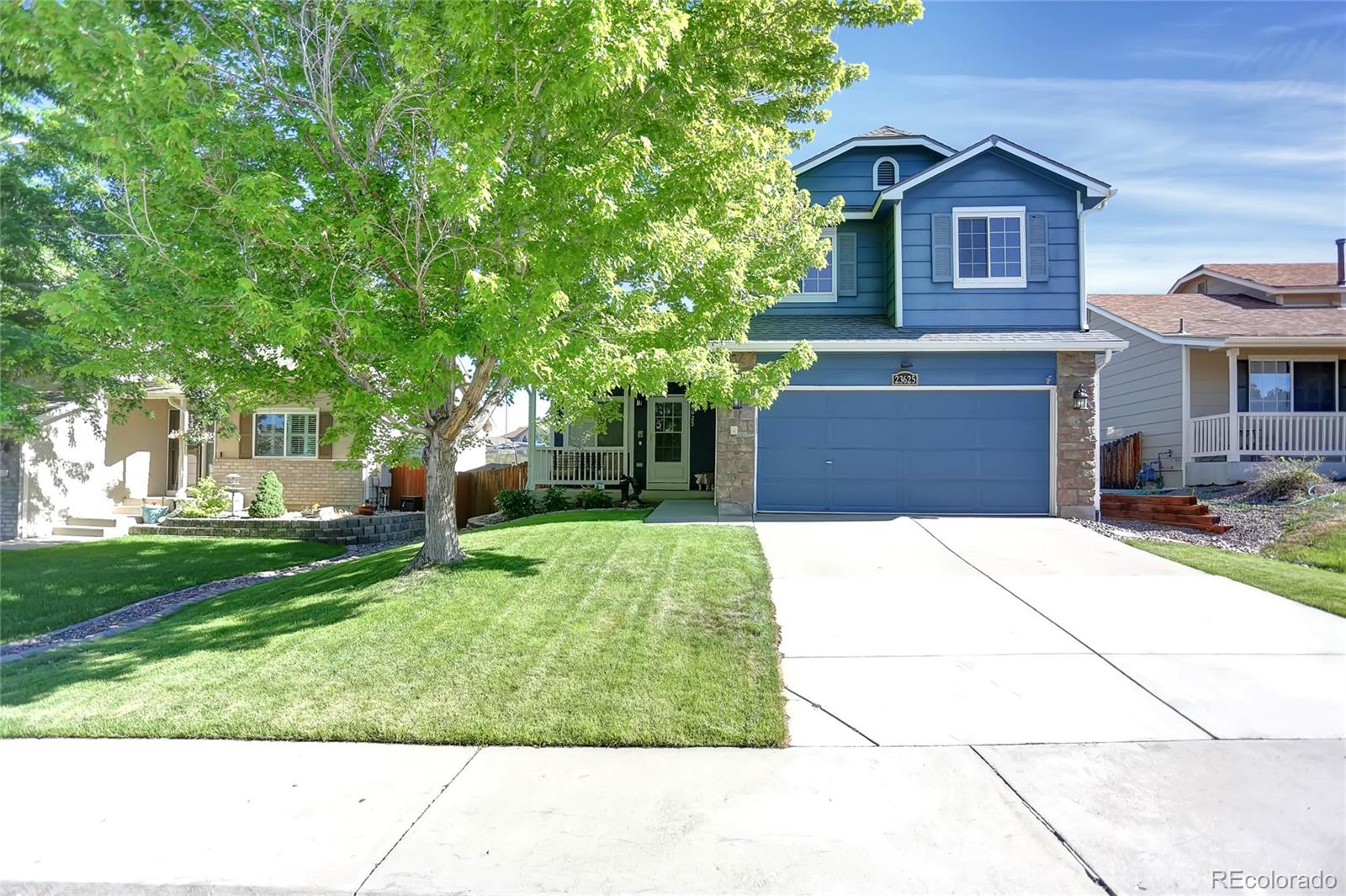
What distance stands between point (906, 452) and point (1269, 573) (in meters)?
5.45

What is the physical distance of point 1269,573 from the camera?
27.6ft

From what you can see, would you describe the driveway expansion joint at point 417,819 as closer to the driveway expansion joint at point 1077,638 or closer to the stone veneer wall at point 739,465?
the driveway expansion joint at point 1077,638

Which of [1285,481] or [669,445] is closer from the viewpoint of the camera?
[1285,481]

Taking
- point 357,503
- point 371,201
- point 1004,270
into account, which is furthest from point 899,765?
point 357,503

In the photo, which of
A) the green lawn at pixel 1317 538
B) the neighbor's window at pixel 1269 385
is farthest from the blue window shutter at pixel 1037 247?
the neighbor's window at pixel 1269 385

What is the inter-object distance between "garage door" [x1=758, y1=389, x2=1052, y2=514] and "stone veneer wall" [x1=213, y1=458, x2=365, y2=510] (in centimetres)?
1067

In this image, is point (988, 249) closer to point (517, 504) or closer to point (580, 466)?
point (580, 466)

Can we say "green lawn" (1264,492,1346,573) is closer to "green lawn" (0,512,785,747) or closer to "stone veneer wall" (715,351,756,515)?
"green lawn" (0,512,785,747)

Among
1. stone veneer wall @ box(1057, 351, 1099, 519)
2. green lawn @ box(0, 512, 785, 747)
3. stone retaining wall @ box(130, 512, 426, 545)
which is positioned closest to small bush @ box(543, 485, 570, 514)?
stone retaining wall @ box(130, 512, 426, 545)

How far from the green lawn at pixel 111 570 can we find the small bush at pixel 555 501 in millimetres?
4032

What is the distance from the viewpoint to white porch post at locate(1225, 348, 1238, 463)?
50.9 feet

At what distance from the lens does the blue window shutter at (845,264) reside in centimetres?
1451

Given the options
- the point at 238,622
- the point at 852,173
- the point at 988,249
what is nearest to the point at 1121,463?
the point at 988,249

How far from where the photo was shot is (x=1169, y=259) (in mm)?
21953
